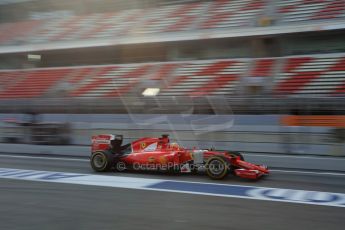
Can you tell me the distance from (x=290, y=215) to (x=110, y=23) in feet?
78.2

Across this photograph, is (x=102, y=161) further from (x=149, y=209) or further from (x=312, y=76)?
(x=312, y=76)

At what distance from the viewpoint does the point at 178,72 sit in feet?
78.0

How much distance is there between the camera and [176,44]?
25.2m

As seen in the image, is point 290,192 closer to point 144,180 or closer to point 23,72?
point 144,180

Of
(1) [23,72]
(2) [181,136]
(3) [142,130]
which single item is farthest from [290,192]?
(1) [23,72]

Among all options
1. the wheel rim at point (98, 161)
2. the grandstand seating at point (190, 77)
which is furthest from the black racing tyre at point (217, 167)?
the grandstand seating at point (190, 77)

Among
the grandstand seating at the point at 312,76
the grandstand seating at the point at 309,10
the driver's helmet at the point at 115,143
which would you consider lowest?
the driver's helmet at the point at 115,143

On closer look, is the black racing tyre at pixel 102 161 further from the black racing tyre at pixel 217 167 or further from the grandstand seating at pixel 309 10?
the grandstand seating at pixel 309 10

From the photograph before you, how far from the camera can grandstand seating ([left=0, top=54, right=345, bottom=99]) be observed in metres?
19.7

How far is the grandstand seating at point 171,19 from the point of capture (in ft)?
71.7

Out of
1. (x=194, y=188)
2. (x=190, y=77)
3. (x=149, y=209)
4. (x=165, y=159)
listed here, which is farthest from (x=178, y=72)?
(x=149, y=209)

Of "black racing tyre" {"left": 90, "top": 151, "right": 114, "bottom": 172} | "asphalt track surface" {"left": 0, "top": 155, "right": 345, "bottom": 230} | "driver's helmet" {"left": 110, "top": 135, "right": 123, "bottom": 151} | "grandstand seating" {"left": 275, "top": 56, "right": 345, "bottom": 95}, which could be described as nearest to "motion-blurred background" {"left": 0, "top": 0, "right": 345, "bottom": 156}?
"grandstand seating" {"left": 275, "top": 56, "right": 345, "bottom": 95}

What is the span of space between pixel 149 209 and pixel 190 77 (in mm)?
16766

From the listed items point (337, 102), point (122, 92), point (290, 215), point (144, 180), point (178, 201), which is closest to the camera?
point (290, 215)
